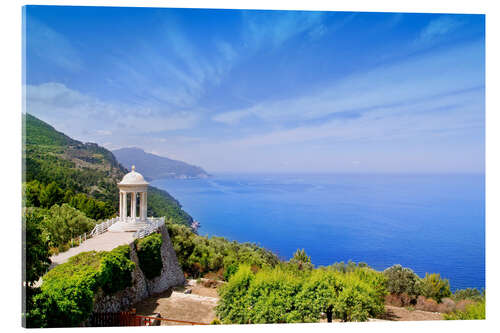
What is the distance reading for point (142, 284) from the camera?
7.21 metres

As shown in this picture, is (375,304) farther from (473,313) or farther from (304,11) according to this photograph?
(304,11)

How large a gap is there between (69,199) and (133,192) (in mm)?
4565

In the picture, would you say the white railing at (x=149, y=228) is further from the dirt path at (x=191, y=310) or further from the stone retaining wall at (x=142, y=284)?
the dirt path at (x=191, y=310)

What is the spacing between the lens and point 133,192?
8.92m

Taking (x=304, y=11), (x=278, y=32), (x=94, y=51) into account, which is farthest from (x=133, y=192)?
(x=304, y=11)

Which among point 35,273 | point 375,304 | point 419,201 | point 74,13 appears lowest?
point 375,304

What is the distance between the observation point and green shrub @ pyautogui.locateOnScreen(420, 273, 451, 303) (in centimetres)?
726

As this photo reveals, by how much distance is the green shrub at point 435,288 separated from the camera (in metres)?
7.26

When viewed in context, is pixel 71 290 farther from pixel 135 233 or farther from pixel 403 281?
pixel 403 281

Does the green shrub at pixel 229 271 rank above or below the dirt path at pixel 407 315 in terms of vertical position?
above

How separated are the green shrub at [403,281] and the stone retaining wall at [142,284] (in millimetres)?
5814

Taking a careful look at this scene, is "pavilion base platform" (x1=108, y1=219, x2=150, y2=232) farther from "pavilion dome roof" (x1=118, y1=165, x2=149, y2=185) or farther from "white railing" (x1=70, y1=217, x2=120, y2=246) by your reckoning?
"pavilion dome roof" (x1=118, y1=165, x2=149, y2=185)

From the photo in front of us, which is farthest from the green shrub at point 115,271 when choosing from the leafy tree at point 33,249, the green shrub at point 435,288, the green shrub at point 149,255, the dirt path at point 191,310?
the green shrub at point 435,288

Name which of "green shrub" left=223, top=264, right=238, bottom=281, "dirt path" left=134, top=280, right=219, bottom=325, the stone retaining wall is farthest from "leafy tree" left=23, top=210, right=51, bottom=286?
"green shrub" left=223, top=264, right=238, bottom=281
